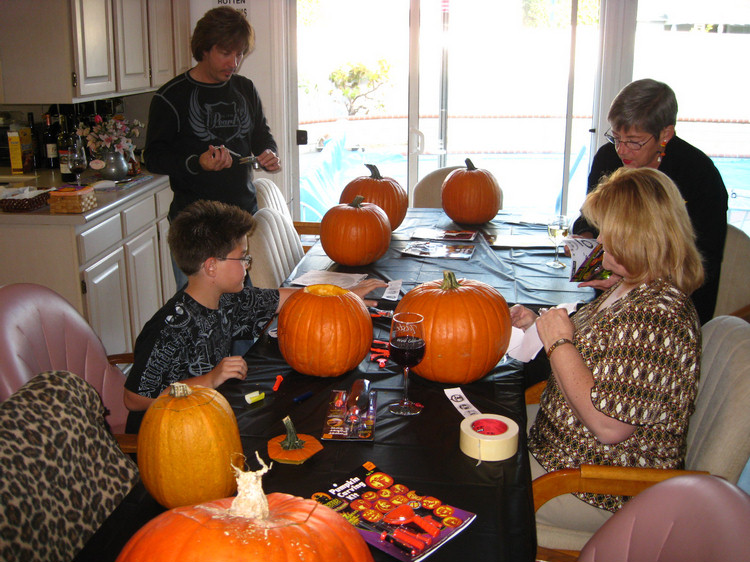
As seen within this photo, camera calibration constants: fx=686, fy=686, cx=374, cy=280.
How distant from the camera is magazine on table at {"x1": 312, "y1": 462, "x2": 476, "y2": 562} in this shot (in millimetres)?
1062

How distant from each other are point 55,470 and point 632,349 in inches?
44.6

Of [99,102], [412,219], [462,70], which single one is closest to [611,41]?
[462,70]

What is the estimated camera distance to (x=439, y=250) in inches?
113

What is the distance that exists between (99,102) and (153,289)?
125cm

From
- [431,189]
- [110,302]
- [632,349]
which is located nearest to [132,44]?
[110,302]

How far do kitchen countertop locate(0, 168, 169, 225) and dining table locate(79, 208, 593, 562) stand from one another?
4.46ft

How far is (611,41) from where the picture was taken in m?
4.51

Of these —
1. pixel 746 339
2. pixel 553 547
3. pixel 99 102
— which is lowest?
pixel 553 547

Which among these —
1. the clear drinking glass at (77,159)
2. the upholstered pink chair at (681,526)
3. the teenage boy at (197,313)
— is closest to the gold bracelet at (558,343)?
the upholstered pink chair at (681,526)

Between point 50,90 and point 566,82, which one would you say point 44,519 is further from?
point 566,82

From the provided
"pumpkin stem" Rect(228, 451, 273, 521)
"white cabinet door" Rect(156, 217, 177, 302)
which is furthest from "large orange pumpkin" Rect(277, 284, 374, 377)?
"white cabinet door" Rect(156, 217, 177, 302)

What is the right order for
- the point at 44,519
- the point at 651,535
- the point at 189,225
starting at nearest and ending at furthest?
the point at 651,535 → the point at 44,519 → the point at 189,225

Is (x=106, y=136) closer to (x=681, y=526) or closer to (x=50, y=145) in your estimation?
(x=50, y=145)

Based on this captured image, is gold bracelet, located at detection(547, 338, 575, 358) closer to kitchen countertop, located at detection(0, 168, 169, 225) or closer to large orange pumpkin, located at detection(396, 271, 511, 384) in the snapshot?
large orange pumpkin, located at detection(396, 271, 511, 384)
